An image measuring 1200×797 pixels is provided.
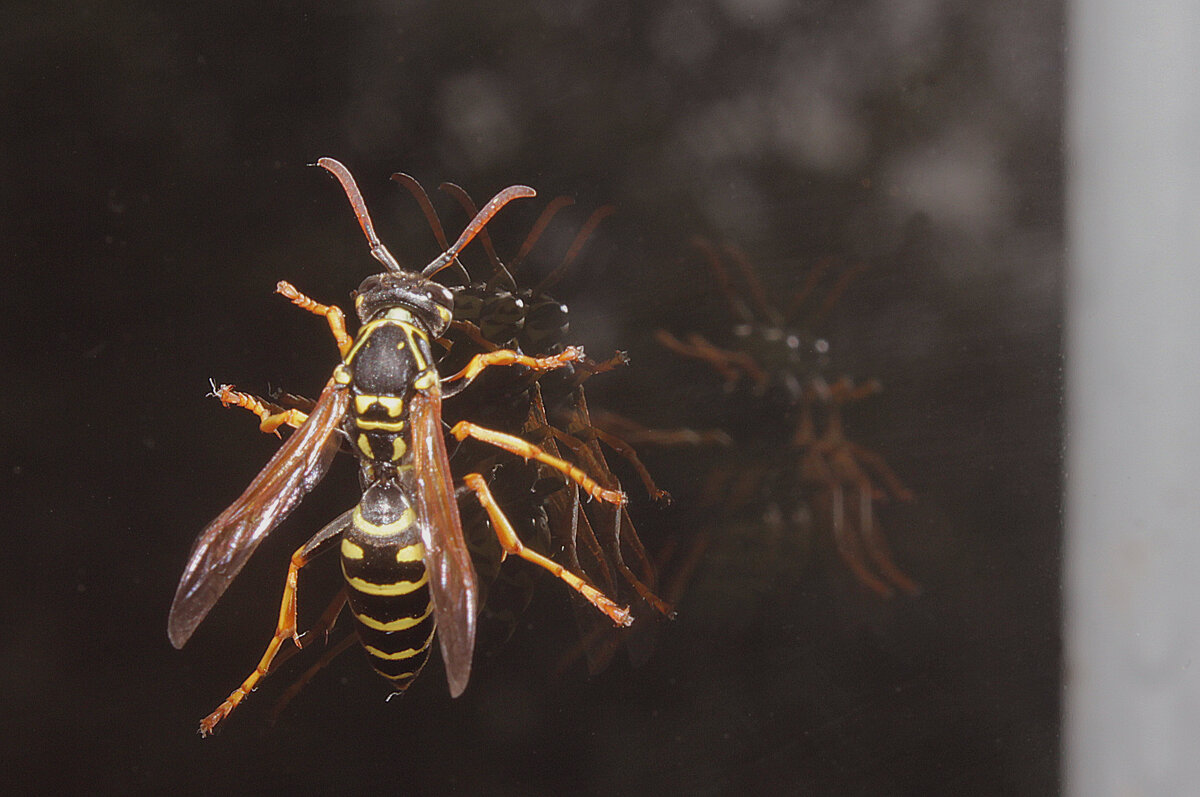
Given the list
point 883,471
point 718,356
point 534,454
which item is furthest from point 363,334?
point 883,471

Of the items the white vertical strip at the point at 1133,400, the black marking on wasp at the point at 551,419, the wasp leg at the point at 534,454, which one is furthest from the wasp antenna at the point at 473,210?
the white vertical strip at the point at 1133,400

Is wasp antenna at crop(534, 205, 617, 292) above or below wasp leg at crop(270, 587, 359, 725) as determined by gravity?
above

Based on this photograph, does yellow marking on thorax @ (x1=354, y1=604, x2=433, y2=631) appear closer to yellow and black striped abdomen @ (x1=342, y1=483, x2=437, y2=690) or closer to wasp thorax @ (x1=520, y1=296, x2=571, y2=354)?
yellow and black striped abdomen @ (x1=342, y1=483, x2=437, y2=690)

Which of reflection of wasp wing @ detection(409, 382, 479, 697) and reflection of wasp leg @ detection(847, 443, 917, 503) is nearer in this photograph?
reflection of wasp wing @ detection(409, 382, 479, 697)

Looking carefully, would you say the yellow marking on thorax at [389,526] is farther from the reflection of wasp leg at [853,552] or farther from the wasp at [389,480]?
the reflection of wasp leg at [853,552]

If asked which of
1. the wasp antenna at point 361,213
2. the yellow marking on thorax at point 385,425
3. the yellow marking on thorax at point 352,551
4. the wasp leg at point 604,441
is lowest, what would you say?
the yellow marking on thorax at point 352,551

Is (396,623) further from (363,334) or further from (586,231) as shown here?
(586,231)

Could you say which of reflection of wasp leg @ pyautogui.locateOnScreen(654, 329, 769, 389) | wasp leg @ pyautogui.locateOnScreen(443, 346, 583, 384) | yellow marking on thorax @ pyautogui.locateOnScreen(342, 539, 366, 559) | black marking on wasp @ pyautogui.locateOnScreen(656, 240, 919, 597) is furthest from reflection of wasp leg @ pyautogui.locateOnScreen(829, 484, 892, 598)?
yellow marking on thorax @ pyautogui.locateOnScreen(342, 539, 366, 559)
